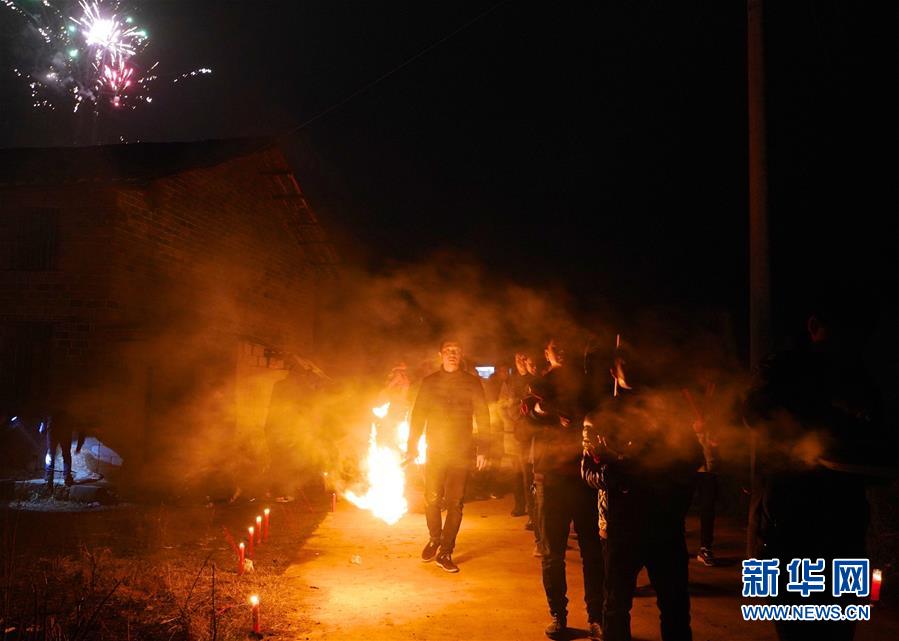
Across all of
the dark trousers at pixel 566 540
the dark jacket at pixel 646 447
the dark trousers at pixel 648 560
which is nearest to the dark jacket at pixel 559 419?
the dark trousers at pixel 566 540

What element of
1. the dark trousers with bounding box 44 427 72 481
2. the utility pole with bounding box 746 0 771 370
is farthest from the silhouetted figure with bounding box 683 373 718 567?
the dark trousers with bounding box 44 427 72 481

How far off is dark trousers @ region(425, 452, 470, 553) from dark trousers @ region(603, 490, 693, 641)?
2.96m

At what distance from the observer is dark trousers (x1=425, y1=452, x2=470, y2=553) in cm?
664

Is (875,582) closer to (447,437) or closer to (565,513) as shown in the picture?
(565,513)

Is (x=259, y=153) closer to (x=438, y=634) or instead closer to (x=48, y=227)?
(x=48, y=227)

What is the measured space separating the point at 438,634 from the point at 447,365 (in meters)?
3.00

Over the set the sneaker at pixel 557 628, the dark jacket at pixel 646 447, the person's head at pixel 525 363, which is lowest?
the sneaker at pixel 557 628

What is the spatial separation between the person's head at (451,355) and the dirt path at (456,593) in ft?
6.95

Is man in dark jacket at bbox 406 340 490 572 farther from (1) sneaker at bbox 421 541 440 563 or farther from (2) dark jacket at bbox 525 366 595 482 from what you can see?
(2) dark jacket at bbox 525 366 595 482

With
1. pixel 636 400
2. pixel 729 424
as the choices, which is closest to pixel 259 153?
pixel 729 424

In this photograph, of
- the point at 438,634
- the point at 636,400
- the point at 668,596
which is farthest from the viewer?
the point at 438,634

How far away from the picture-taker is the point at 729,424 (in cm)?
757

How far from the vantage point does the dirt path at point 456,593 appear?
4.78 m

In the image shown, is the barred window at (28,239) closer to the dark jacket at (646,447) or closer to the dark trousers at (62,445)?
the dark trousers at (62,445)
